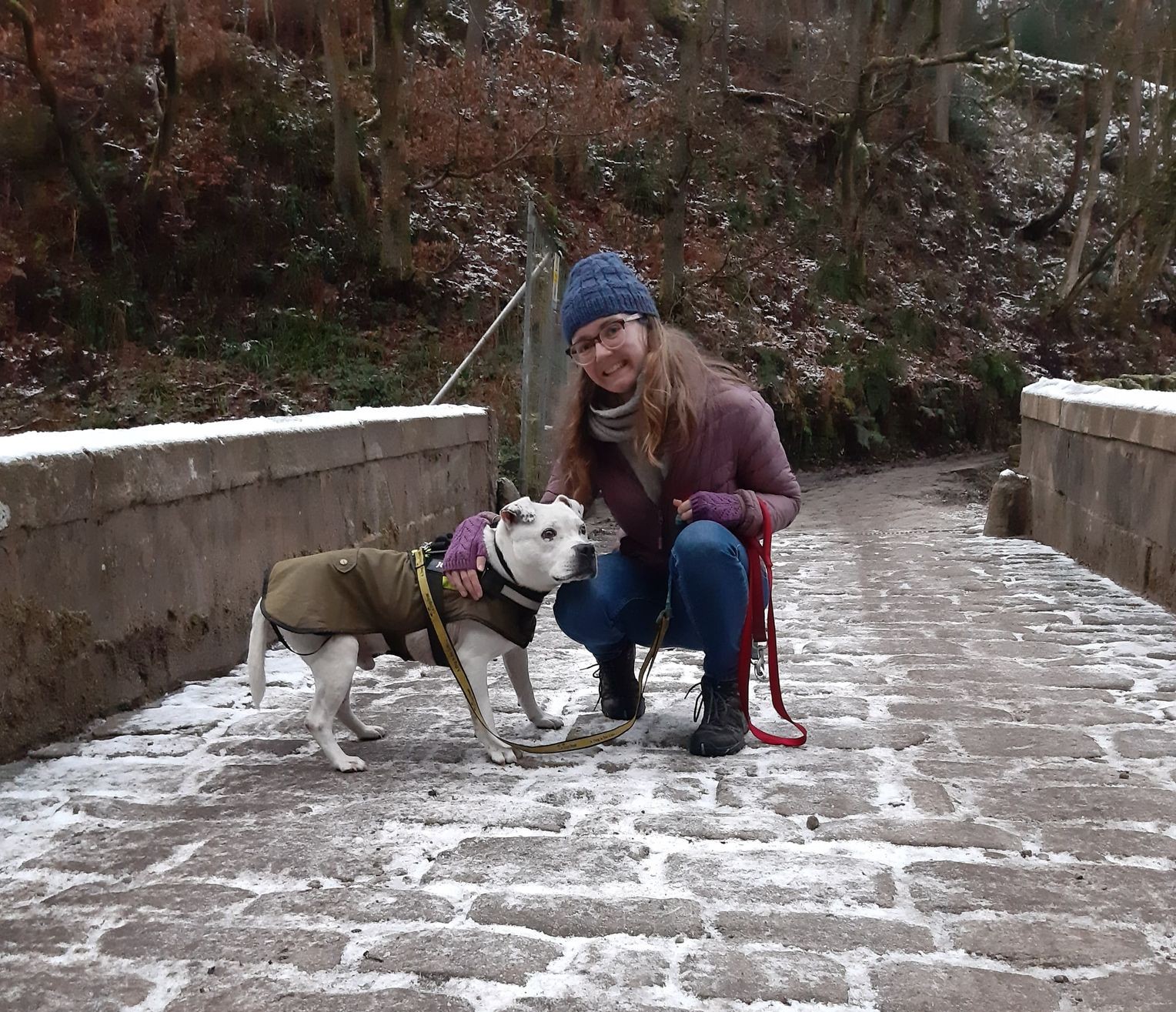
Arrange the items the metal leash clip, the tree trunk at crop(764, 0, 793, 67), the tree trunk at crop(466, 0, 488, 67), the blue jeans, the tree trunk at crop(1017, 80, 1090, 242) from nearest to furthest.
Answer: the blue jeans
the metal leash clip
the tree trunk at crop(466, 0, 488, 67)
the tree trunk at crop(1017, 80, 1090, 242)
the tree trunk at crop(764, 0, 793, 67)

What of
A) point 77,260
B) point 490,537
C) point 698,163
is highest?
point 698,163

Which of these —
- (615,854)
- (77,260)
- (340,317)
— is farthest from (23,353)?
(615,854)

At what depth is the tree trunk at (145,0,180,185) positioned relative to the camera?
15.2 m

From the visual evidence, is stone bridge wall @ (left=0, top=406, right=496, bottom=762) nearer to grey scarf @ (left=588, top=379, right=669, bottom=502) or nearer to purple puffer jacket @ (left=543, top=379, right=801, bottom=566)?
purple puffer jacket @ (left=543, top=379, right=801, bottom=566)

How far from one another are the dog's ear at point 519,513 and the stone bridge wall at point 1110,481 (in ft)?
14.0

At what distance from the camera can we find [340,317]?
1583 cm

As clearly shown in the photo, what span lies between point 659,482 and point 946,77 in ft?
84.7

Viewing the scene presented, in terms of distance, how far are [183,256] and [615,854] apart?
14.7 m

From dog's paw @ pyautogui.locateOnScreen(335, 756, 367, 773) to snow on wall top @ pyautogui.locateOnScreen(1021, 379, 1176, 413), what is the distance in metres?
5.01

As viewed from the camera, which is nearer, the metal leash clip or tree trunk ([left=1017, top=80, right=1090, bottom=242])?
the metal leash clip

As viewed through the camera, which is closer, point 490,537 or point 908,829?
point 908,829

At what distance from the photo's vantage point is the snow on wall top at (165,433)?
12.9ft

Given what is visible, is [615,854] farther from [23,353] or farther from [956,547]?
[23,353]

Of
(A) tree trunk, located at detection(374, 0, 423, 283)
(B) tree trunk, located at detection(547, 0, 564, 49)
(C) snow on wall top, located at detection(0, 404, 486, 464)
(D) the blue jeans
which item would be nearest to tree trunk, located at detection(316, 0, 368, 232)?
(A) tree trunk, located at detection(374, 0, 423, 283)
